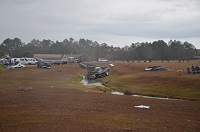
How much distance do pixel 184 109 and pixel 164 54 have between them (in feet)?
425

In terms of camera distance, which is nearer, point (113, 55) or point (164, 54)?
point (164, 54)

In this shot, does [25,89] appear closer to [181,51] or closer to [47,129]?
[47,129]

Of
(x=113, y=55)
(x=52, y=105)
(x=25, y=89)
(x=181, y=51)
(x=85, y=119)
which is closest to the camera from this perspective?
(x=85, y=119)

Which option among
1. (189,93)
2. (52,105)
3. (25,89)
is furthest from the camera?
(189,93)

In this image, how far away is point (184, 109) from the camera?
24.7 metres

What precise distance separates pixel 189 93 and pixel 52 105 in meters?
20.5

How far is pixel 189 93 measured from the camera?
1459 inches

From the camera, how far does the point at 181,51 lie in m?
148

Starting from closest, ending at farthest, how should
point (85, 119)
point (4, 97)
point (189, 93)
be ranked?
point (85, 119)
point (4, 97)
point (189, 93)

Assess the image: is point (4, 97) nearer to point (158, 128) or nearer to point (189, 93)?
point (158, 128)

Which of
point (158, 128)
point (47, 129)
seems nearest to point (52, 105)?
point (47, 129)

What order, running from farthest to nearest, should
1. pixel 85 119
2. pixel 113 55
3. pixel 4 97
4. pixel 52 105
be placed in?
pixel 113 55 < pixel 4 97 < pixel 52 105 < pixel 85 119

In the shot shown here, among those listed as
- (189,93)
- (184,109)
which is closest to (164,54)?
(189,93)

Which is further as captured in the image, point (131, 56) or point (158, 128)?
point (131, 56)
